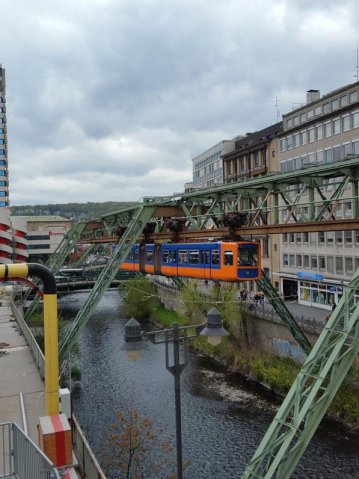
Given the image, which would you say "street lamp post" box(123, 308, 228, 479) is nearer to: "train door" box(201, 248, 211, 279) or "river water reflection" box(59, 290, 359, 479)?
"train door" box(201, 248, 211, 279)

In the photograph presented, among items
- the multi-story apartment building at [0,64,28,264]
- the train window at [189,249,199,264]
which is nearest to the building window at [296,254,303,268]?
the train window at [189,249,199,264]

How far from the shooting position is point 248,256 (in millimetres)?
24406

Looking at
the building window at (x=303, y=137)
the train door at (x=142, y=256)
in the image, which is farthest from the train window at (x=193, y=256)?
the building window at (x=303, y=137)

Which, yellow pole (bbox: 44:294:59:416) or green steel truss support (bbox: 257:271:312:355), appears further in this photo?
green steel truss support (bbox: 257:271:312:355)

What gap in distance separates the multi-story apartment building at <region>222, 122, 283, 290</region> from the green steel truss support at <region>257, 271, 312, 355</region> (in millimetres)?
25284

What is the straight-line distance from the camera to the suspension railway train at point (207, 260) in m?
24.3

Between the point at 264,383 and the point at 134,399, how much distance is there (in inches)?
372

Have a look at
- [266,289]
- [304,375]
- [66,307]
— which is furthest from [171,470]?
[66,307]

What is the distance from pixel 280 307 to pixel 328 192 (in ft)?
68.5

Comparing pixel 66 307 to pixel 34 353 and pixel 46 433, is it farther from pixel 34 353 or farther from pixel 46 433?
pixel 46 433

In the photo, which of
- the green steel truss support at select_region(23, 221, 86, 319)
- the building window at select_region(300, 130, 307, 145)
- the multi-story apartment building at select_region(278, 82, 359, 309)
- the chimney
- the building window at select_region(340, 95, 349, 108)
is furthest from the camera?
the chimney

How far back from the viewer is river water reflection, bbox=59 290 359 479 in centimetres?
2467

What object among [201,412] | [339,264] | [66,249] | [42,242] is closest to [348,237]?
[339,264]

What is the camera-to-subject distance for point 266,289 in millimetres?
30016
